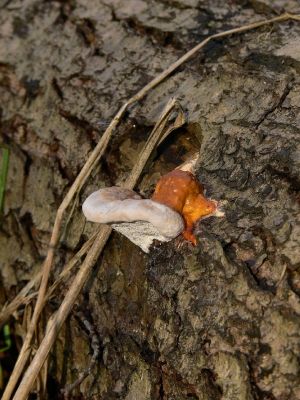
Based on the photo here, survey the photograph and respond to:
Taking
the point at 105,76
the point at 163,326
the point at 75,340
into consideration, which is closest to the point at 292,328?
the point at 163,326

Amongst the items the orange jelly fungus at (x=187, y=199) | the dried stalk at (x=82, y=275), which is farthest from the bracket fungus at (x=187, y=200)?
the dried stalk at (x=82, y=275)

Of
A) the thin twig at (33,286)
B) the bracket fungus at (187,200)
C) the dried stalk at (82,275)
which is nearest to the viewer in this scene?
the bracket fungus at (187,200)

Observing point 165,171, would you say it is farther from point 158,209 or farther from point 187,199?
point 158,209

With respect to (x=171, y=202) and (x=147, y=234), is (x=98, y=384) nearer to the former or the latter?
(x=147, y=234)

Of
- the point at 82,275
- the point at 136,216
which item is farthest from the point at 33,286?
the point at 136,216

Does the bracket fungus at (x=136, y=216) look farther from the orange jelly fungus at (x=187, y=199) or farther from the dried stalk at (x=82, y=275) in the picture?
the dried stalk at (x=82, y=275)

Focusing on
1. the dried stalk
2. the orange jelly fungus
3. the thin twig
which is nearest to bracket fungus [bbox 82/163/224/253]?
the orange jelly fungus
